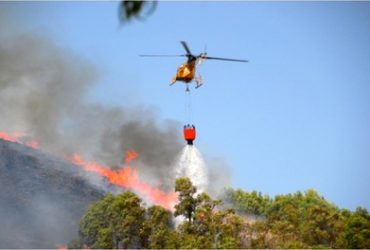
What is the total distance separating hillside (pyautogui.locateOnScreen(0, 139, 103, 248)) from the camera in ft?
390

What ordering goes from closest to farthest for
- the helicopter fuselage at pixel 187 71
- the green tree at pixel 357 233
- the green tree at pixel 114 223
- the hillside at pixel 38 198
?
the helicopter fuselage at pixel 187 71 → the green tree at pixel 114 223 → the green tree at pixel 357 233 → the hillside at pixel 38 198

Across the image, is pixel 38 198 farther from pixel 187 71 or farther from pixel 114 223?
pixel 187 71

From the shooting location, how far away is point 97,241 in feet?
252

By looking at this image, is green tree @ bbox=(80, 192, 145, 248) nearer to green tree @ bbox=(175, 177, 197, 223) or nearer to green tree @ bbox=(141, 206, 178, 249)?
green tree @ bbox=(141, 206, 178, 249)

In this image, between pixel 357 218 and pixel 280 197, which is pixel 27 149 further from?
pixel 357 218

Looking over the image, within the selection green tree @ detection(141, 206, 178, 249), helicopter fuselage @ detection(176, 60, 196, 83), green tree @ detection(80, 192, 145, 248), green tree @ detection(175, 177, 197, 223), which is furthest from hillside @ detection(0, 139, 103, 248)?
helicopter fuselage @ detection(176, 60, 196, 83)

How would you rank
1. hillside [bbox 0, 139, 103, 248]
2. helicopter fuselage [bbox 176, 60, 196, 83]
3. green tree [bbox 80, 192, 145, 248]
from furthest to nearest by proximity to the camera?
hillside [bbox 0, 139, 103, 248] → green tree [bbox 80, 192, 145, 248] → helicopter fuselage [bbox 176, 60, 196, 83]

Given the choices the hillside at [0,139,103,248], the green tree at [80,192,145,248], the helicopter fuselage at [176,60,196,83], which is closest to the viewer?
the helicopter fuselage at [176,60,196,83]

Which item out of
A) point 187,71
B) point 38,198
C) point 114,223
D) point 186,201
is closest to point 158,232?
point 186,201

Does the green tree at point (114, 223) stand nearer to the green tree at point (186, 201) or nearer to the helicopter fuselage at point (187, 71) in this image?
the green tree at point (186, 201)

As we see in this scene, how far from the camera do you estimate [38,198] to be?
14625 centimetres

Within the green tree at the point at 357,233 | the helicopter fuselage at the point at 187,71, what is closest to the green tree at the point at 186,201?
the helicopter fuselage at the point at 187,71

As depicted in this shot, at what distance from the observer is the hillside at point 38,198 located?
119 meters

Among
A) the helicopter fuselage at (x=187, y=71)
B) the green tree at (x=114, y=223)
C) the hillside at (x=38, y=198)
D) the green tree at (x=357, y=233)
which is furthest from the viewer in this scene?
the hillside at (x=38, y=198)
